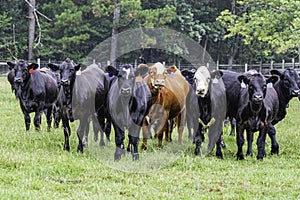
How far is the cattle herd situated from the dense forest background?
21.0m

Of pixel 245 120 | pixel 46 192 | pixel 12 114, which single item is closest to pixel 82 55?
pixel 12 114

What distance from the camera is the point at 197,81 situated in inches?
386

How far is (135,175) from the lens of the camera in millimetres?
7664

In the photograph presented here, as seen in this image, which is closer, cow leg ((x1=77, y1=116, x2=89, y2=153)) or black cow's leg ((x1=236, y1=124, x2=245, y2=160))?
black cow's leg ((x1=236, y1=124, x2=245, y2=160))

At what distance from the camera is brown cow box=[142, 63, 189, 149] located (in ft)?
33.5

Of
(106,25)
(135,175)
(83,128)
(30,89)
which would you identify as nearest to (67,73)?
(83,128)

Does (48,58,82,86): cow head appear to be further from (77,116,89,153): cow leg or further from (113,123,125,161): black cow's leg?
(113,123,125,161): black cow's leg

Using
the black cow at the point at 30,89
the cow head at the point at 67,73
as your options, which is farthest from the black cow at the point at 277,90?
the black cow at the point at 30,89

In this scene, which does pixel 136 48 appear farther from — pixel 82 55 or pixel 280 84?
pixel 280 84

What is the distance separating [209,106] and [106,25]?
32.0 m

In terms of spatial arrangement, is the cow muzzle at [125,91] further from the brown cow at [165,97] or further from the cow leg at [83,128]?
the cow leg at [83,128]

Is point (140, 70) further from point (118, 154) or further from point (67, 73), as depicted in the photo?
point (118, 154)

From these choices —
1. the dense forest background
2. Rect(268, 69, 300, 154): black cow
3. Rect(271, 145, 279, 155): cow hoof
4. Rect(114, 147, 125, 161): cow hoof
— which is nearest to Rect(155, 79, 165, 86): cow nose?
→ Rect(114, 147, 125, 161): cow hoof

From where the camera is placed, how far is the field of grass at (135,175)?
21.9 feet
